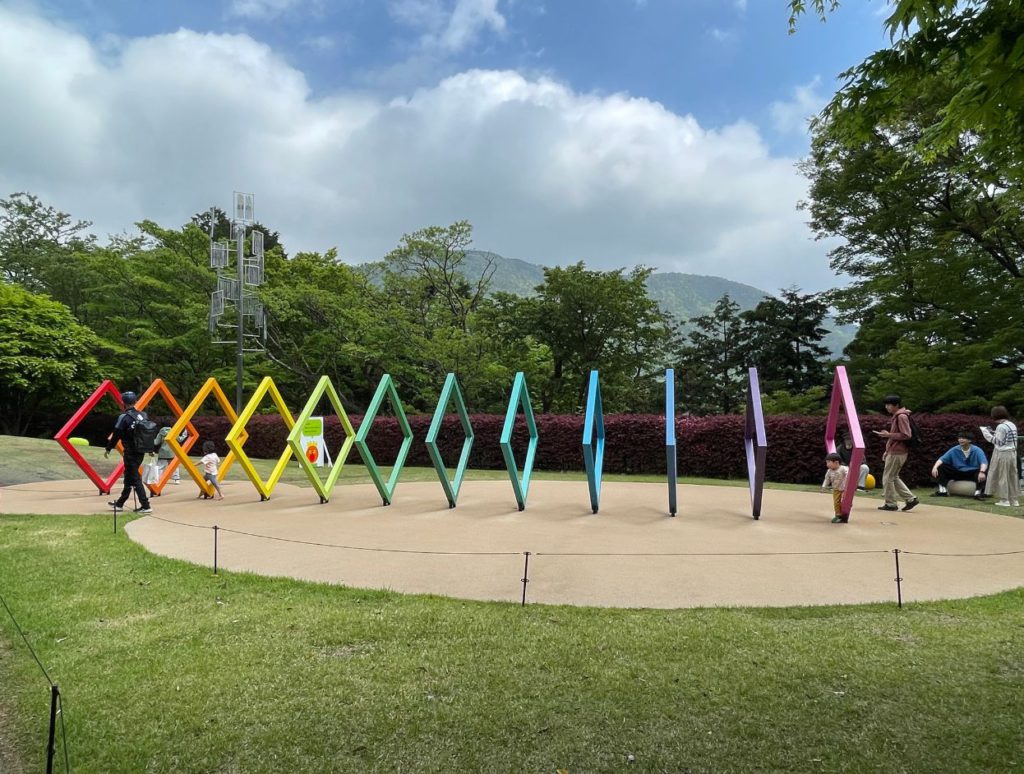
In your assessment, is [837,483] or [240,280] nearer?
[837,483]

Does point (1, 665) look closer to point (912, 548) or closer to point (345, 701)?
point (345, 701)

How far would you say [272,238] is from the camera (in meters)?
44.6

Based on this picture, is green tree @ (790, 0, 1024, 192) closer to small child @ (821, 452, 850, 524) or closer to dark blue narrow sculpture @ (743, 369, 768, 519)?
dark blue narrow sculpture @ (743, 369, 768, 519)

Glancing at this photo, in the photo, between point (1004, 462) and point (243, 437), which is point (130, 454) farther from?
point (1004, 462)

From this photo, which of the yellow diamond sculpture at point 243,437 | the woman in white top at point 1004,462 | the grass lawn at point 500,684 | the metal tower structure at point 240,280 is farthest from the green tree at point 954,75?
the metal tower structure at point 240,280

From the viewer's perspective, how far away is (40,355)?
27.5 m

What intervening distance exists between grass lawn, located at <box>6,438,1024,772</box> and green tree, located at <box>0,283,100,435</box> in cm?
2682

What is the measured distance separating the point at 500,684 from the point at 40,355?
31717 mm

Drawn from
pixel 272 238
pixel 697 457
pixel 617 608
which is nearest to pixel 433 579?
pixel 617 608

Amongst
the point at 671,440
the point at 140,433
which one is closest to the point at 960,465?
the point at 671,440

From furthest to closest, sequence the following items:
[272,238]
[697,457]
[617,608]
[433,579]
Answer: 1. [272,238]
2. [697,457]
3. [433,579]
4. [617,608]

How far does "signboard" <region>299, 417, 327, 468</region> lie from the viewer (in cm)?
1952

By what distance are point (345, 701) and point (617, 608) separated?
2.46 metres

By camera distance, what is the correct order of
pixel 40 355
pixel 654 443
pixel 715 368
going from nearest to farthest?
1. pixel 654 443
2. pixel 40 355
3. pixel 715 368
